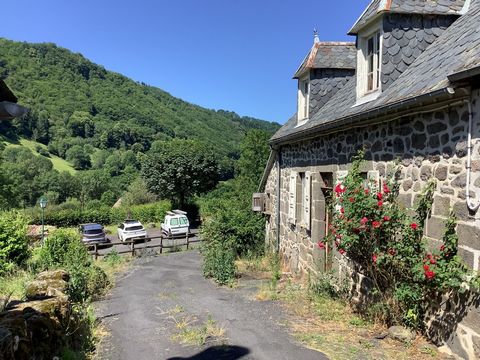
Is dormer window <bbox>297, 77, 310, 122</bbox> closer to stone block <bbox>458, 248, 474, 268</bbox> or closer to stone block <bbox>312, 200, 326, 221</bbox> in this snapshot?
stone block <bbox>312, 200, 326, 221</bbox>

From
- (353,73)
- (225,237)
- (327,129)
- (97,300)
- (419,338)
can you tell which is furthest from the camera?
(225,237)

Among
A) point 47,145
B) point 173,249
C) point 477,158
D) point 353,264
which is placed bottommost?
point 173,249

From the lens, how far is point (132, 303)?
26.8 ft

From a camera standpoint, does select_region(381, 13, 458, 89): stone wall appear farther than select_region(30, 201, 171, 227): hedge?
No

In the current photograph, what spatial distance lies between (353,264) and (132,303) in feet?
15.3

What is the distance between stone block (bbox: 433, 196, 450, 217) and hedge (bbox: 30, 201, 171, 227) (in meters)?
35.4

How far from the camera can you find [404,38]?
6305mm

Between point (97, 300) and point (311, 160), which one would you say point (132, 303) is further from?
point (311, 160)

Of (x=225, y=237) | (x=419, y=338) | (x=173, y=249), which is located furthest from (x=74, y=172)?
(x=419, y=338)

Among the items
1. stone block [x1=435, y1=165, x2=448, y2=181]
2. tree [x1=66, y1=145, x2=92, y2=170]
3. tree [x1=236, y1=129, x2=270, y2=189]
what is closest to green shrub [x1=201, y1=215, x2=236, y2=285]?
stone block [x1=435, y1=165, x2=448, y2=181]

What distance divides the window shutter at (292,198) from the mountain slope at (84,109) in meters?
58.8

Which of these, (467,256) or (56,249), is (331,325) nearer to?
(467,256)

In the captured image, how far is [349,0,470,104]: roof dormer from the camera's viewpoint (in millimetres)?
6219

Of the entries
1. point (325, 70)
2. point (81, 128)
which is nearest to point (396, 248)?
point (325, 70)
